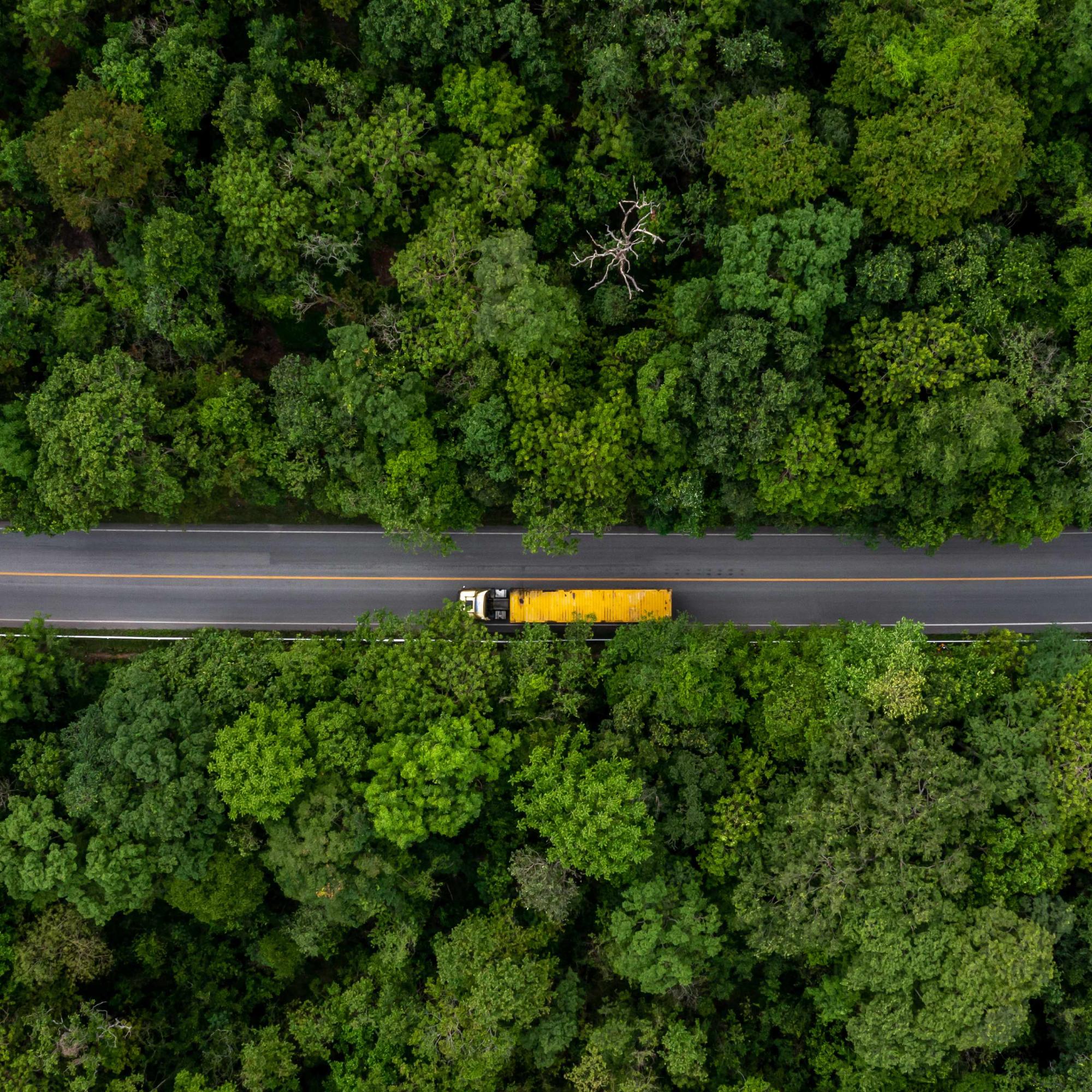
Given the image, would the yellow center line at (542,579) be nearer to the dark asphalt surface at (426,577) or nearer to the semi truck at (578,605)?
the dark asphalt surface at (426,577)

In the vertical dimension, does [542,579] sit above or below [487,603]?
above

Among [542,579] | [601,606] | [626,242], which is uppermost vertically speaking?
[626,242]

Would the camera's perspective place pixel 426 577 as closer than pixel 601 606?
No

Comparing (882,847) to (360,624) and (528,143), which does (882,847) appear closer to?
(360,624)

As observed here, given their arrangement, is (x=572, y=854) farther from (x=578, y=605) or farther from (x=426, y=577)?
(x=426, y=577)

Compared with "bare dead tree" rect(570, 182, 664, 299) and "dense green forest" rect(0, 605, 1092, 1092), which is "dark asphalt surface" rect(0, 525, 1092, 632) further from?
"bare dead tree" rect(570, 182, 664, 299)

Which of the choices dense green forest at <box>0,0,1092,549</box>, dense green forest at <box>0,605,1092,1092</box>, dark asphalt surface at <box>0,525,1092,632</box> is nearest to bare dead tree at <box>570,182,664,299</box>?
dense green forest at <box>0,0,1092,549</box>

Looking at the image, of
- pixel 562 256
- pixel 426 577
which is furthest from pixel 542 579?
pixel 562 256

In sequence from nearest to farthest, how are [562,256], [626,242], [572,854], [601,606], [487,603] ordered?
[572,854]
[626,242]
[562,256]
[601,606]
[487,603]

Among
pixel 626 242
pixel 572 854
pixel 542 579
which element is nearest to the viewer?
pixel 572 854
